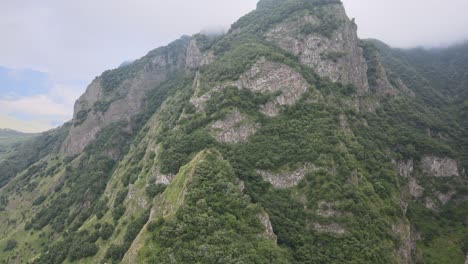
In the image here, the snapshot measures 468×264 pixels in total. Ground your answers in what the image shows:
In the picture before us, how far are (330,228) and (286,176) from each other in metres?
21.4

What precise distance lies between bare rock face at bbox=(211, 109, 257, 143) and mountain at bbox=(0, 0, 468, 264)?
0.44 metres

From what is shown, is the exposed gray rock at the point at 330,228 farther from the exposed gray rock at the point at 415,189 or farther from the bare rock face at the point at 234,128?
the exposed gray rock at the point at 415,189

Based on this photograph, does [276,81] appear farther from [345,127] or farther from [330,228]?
[330,228]

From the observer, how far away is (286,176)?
392 ft

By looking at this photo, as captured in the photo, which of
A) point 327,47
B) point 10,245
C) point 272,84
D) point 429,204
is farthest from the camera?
point 327,47

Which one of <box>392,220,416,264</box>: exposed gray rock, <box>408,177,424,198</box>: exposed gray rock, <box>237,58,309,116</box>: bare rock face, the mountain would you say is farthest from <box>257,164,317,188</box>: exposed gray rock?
<box>408,177,424,198</box>: exposed gray rock

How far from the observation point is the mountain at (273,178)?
9006 cm

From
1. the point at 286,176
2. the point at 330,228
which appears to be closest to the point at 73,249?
the point at 286,176

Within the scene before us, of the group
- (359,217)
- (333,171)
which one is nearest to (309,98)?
(333,171)

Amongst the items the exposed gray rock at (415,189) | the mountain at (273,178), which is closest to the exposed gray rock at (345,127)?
the mountain at (273,178)

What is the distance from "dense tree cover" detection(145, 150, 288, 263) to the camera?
75.4 m

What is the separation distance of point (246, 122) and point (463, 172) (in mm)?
98722

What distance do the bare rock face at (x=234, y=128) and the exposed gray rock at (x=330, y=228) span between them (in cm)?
4014

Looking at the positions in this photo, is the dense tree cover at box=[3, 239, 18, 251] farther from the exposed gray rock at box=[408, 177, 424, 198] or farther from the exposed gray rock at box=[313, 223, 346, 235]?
the exposed gray rock at box=[408, 177, 424, 198]
